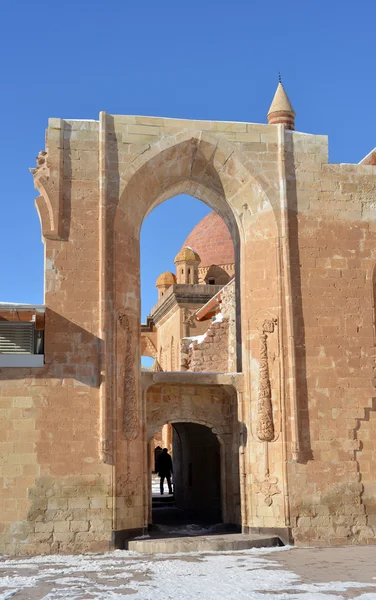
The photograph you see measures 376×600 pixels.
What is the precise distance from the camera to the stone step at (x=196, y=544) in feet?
38.8

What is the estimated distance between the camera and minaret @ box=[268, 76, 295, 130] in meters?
24.4

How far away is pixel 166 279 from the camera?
104ft

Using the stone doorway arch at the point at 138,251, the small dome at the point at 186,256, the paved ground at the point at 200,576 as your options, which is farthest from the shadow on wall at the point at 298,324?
the small dome at the point at 186,256

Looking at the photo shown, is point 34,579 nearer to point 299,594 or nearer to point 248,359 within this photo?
point 299,594

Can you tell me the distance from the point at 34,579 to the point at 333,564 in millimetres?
3827

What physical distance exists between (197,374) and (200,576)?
14.7 ft

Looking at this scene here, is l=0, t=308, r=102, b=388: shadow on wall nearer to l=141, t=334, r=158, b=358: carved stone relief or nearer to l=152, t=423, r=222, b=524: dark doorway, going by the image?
l=152, t=423, r=222, b=524: dark doorway

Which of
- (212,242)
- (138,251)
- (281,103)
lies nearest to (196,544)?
(138,251)

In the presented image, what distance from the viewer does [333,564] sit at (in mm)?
10469

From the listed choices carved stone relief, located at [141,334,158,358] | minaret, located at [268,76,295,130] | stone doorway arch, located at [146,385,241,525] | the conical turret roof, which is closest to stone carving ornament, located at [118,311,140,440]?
stone doorway arch, located at [146,385,241,525]

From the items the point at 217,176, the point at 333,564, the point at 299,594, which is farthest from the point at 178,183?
the point at 299,594

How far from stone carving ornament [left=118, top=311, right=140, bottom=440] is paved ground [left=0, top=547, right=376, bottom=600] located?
1.91 m

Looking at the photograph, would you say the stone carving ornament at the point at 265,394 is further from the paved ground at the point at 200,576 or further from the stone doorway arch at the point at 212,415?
the paved ground at the point at 200,576

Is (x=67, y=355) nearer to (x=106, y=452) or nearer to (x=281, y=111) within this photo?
(x=106, y=452)
